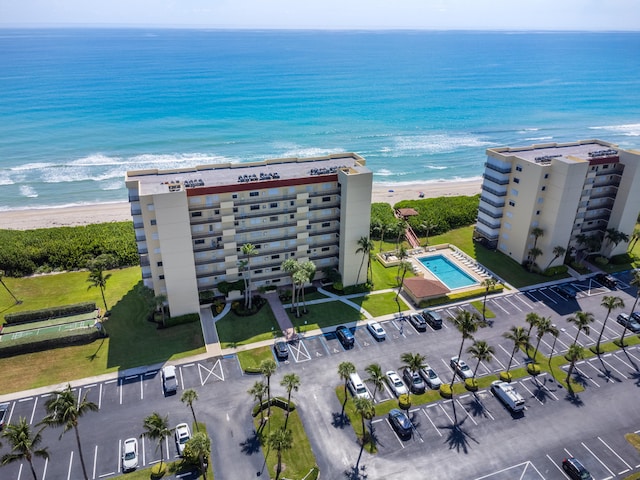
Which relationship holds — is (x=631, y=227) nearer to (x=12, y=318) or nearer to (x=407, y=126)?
(x=12, y=318)

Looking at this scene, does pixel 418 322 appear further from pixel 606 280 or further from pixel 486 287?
pixel 606 280

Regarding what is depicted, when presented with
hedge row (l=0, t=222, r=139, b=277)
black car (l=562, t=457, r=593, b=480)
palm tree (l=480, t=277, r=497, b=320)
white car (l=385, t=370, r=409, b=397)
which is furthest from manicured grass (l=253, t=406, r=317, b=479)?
hedge row (l=0, t=222, r=139, b=277)

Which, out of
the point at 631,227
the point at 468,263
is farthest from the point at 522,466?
the point at 631,227

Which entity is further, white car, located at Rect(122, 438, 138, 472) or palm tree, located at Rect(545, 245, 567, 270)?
palm tree, located at Rect(545, 245, 567, 270)

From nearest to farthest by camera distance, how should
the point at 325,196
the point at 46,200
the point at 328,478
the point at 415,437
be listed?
the point at 328,478 < the point at 415,437 < the point at 325,196 < the point at 46,200

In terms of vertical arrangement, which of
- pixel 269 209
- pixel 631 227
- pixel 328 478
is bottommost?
pixel 328 478

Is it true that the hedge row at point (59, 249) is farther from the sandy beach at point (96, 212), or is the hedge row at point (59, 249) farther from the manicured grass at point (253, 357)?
the manicured grass at point (253, 357)

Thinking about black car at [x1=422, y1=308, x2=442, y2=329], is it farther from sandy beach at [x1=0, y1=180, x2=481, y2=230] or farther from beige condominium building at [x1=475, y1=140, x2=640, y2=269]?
sandy beach at [x1=0, y1=180, x2=481, y2=230]
